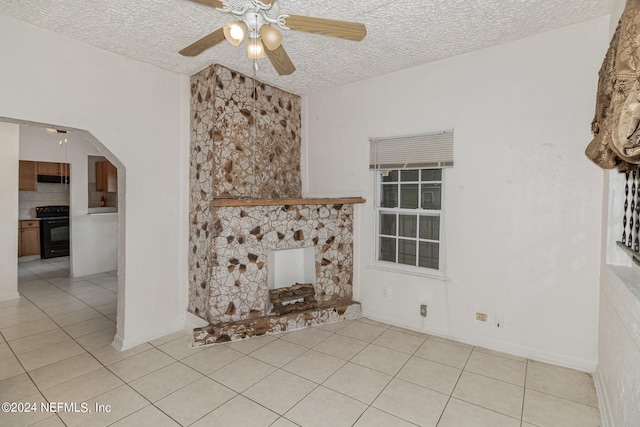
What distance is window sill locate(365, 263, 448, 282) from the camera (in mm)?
3394

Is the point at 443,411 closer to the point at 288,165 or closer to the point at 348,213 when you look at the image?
the point at 348,213

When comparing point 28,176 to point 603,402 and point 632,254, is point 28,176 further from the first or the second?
point 603,402

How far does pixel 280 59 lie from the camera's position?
2.15 meters

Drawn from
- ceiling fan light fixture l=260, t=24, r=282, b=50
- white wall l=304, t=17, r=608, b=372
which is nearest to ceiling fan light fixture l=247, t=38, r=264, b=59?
ceiling fan light fixture l=260, t=24, r=282, b=50

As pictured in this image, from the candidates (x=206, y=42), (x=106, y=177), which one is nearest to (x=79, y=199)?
(x=106, y=177)

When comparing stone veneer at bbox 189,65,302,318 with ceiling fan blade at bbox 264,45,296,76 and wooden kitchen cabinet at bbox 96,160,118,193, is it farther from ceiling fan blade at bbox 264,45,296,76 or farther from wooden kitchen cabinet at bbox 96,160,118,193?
wooden kitchen cabinet at bbox 96,160,118,193

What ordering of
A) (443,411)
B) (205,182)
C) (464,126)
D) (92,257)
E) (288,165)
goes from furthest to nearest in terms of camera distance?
(92,257) < (288,165) < (205,182) < (464,126) < (443,411)

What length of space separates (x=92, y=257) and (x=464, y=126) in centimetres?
684

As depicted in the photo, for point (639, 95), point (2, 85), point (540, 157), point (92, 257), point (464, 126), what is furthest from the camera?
point (92, 257)

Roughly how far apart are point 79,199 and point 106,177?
1.13 m

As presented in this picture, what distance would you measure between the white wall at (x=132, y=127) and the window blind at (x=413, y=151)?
232cm

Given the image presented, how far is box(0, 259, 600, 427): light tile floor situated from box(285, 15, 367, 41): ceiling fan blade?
8.24 ft

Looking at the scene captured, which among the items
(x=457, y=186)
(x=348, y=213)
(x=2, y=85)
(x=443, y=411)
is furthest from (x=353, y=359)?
(x=2, y=85)

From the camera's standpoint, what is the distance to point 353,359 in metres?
2.92
